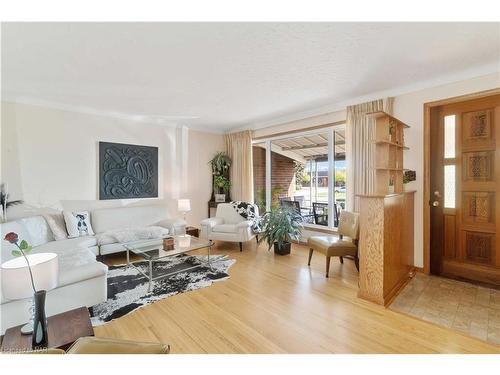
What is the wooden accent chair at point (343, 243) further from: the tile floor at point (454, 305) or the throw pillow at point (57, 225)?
the throw pillow at point (57, 225)

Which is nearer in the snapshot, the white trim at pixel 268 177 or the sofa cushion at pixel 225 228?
the sofa cushion at pixel 225 228

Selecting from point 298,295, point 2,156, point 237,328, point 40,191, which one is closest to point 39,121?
point 2,156

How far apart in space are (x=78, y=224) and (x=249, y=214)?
107 inches

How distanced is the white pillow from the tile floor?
4070mm

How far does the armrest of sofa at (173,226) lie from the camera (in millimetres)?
4162

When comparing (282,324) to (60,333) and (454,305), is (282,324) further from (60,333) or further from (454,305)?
(454,305)

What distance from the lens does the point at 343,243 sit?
3072mm

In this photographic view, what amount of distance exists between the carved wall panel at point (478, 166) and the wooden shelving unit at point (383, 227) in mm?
856

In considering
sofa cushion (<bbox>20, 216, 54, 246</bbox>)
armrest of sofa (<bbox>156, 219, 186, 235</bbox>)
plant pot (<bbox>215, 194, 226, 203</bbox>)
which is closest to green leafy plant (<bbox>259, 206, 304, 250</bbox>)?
armrest of sofa (<bbox>156, 219, 186, 235</bbox>)

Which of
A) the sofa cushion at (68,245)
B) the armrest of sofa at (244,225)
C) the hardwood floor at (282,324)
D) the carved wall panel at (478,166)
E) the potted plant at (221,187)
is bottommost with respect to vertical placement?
the hardwood floor at (282,324)

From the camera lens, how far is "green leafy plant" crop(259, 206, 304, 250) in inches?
152

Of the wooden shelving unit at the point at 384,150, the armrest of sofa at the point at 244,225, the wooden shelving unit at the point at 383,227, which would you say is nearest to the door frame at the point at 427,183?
the wooden shelving unit at the point at 383,227

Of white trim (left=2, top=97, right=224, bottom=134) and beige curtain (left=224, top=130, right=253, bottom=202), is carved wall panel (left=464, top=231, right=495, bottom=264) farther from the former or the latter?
white trim (left=2, top=97, right=224, bottom=134)

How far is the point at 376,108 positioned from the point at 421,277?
7.56 feet
